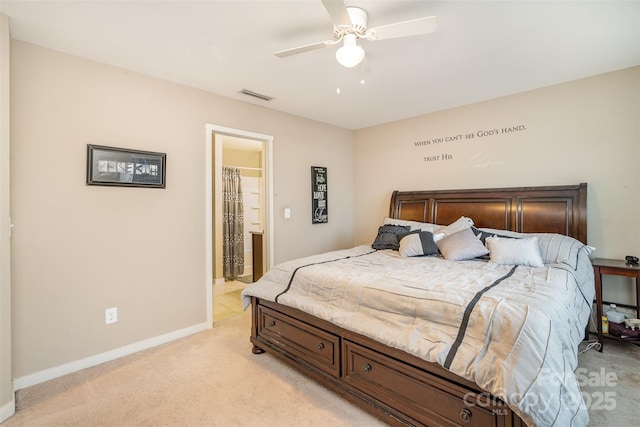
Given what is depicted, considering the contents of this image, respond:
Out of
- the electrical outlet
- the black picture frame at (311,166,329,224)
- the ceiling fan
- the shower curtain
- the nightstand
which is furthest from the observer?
the shower curtain

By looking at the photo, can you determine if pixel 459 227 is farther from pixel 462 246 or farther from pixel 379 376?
pixel 379 376

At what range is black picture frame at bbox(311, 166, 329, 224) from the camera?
430 cm

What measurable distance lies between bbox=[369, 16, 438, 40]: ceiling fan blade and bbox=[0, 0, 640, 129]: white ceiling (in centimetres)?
22

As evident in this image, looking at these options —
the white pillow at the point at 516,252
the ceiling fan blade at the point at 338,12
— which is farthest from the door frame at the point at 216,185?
the white pillow at the point at 516,252

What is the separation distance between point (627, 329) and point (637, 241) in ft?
2.63

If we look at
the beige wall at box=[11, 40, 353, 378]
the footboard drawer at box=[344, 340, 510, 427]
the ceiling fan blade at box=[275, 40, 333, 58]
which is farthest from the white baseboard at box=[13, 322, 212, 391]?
the ceiling fan blade at box=[275, 40, 333, 58]

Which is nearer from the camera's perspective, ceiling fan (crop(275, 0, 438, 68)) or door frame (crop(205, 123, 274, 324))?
ceiling fan (crop(275, 0, 438, 68))

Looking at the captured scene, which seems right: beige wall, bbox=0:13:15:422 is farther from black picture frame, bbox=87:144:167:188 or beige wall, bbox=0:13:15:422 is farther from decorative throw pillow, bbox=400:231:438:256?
decorative throw pillow, bbox=400:231:438:256

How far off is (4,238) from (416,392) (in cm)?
268

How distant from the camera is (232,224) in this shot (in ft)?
17.4

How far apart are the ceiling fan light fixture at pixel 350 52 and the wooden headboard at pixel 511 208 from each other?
2.50m

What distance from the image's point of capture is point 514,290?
180 cm

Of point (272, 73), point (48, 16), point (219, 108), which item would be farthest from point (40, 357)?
point (272, 73)

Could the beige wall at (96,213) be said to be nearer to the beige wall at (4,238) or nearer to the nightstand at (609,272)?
the beige wall at (4,238)
